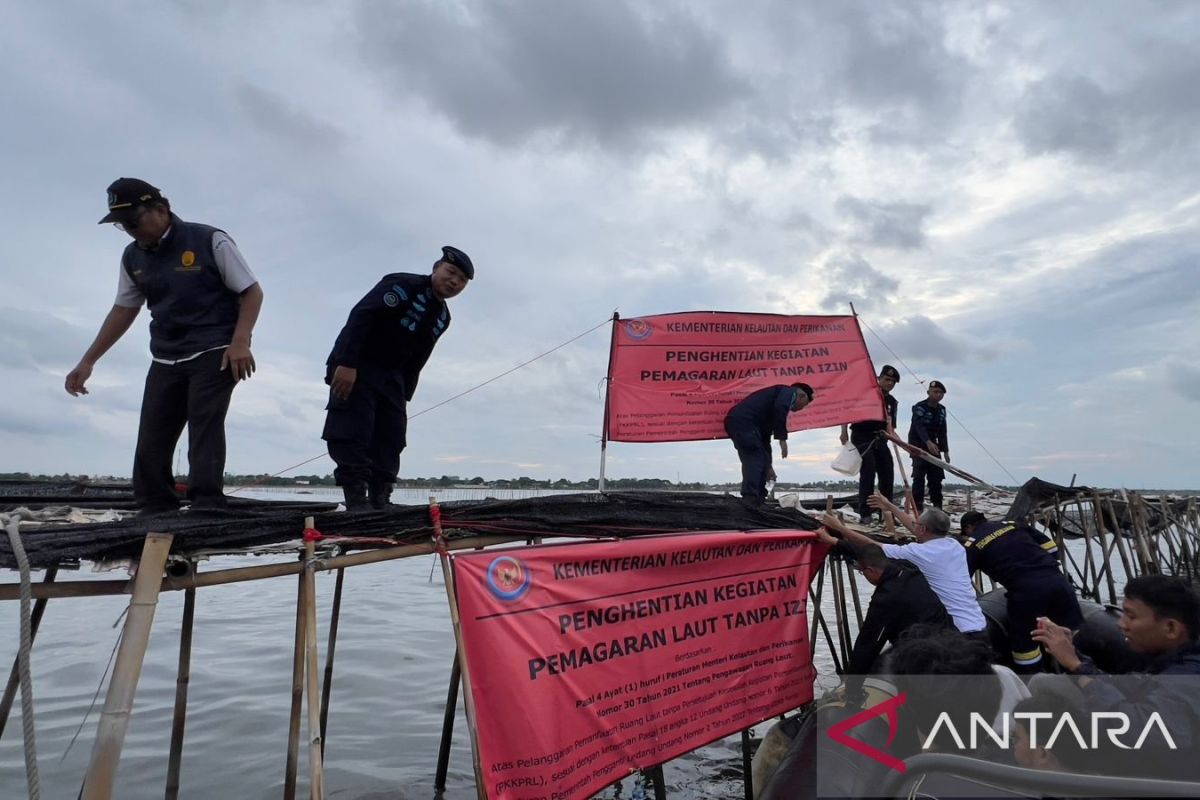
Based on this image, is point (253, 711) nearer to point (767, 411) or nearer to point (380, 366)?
point (380, 366)

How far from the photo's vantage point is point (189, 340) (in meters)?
3.66

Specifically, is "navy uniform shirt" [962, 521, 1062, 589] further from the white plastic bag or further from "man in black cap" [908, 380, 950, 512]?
"man in black cap" [908, 380, 950, 512]

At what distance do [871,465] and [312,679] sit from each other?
7.19 metres

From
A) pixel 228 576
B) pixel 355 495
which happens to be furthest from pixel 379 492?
pixel 228 576

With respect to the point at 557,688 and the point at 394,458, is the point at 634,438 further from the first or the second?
the point at 557,688

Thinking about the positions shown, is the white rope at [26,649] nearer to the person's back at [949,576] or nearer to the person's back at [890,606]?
the person's back at [890,606]

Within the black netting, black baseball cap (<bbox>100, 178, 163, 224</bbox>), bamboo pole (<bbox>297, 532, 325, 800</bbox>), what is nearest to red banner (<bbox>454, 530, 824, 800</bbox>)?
the black netting

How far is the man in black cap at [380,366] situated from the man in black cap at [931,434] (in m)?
7.61

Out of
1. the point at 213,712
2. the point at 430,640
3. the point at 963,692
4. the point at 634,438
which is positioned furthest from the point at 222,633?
the point at 963,692

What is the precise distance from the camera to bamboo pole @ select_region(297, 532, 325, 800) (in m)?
2.95

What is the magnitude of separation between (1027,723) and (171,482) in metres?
4.21

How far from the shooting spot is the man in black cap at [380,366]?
434cm

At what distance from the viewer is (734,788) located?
20.0 feet

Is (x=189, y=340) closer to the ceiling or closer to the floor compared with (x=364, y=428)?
closer to the ceiling
